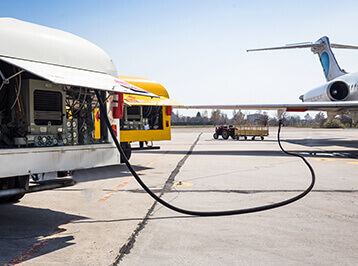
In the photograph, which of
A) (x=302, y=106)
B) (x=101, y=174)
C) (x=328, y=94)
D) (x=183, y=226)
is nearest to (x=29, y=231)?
(x=183, y=226)

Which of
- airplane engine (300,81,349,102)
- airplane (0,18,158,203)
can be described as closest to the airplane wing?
airplane engine (300,81,349,102)

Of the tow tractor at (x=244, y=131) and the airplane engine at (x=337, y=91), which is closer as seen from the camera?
the airplane engine at (x=337, y=91)

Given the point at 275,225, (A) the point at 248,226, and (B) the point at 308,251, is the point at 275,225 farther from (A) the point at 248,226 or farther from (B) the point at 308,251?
(B) the point at 308,251

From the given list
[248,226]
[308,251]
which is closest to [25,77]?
[248,226]

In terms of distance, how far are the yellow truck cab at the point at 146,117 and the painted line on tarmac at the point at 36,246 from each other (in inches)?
283

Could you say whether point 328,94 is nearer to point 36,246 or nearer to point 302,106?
point 302,106

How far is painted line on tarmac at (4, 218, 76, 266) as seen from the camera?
393 centimetres

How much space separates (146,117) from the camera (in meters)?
14.2

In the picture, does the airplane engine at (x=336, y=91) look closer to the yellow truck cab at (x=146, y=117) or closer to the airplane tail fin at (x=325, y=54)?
the airplane tail fin at (x=325, y=54)

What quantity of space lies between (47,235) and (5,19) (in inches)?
120

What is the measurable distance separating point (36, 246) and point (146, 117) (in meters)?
9.98

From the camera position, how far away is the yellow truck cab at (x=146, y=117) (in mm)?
12586

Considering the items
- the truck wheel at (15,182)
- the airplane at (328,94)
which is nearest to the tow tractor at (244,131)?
the airplane at (328,94)

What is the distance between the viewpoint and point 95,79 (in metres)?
5.59
